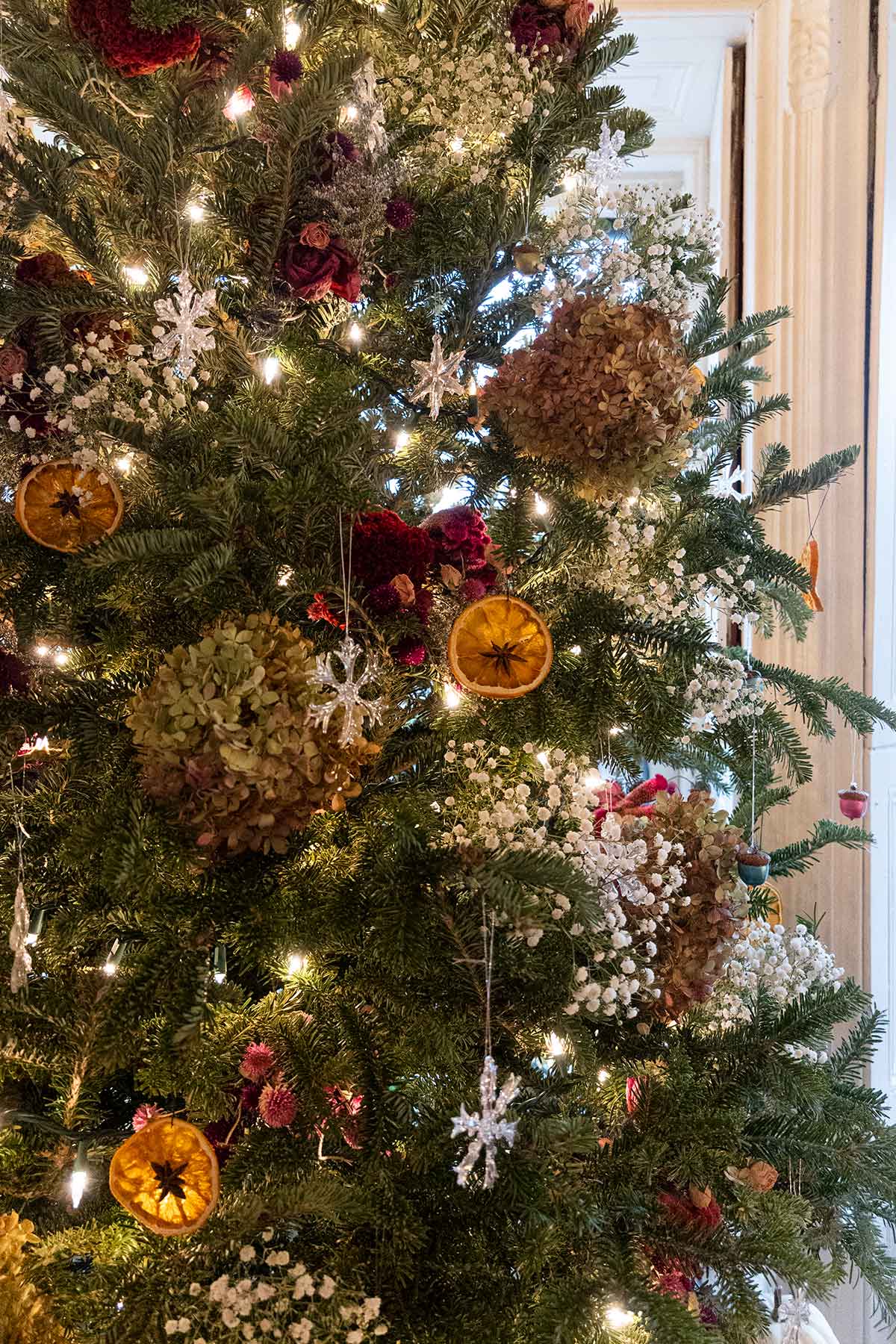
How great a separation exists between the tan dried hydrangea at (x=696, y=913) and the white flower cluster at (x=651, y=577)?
231mm

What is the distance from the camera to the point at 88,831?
73 centimetres

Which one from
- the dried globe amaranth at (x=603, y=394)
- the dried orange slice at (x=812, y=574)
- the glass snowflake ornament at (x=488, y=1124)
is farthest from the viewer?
the dried orange slice at (x=812, y=574)

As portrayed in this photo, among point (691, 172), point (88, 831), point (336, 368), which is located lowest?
point (88, 831)

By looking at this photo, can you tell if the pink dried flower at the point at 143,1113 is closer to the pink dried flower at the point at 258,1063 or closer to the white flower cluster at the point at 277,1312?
the pink dried flower at the point at 258,1063

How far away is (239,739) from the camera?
2.35ft

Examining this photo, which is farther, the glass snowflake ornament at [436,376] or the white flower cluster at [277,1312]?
the glass snowflake ornament at [436,376]

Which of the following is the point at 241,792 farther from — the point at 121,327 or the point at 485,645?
the point at 121,327

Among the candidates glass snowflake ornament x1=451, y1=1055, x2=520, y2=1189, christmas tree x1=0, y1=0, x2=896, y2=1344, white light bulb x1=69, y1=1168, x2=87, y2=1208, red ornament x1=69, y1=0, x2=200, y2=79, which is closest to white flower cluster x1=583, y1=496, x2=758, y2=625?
christmas tree x1=0, y1=0, x2=896, y2=1344

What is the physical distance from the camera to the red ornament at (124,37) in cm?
83

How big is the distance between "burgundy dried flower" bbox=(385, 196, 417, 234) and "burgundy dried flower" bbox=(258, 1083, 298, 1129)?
88cm

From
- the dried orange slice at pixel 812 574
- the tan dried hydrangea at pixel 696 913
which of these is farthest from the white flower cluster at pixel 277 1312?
the dried orange slice at pixel 812 574

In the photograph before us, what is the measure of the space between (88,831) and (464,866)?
0.32m

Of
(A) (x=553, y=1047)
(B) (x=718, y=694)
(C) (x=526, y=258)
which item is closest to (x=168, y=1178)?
(A) (x=553, y=1047)

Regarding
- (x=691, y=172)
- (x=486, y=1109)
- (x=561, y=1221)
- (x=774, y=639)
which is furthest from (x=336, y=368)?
(x=691, y=172)
